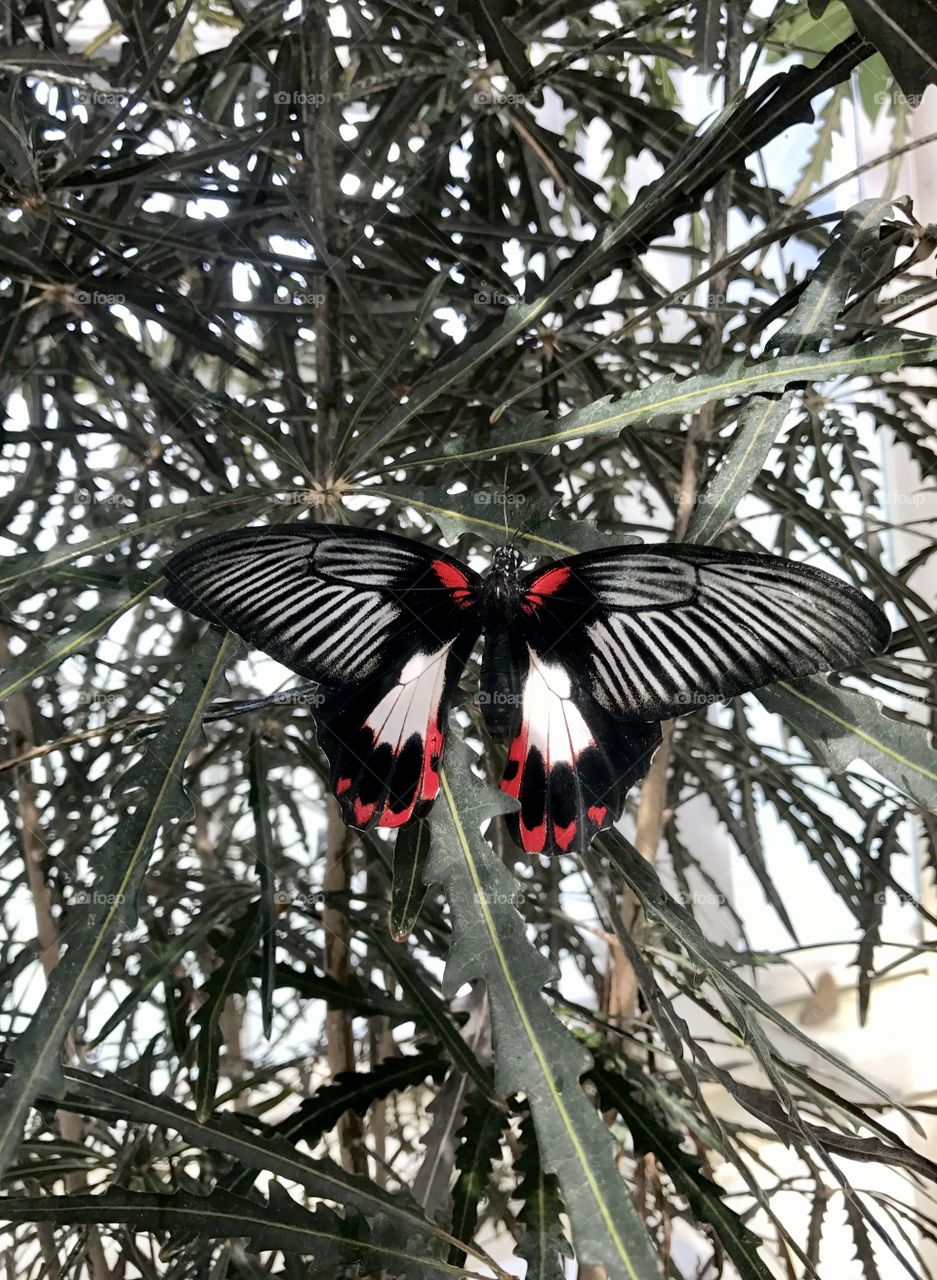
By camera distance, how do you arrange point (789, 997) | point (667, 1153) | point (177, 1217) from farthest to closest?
1. point (789, 997)
2. point (667, 1153)
3. point (177, 1217)

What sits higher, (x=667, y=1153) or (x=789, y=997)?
(x=789, y=997)

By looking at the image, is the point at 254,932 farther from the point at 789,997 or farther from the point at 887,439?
the point at 789,997

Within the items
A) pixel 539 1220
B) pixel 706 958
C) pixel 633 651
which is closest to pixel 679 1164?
pixel 539 1220

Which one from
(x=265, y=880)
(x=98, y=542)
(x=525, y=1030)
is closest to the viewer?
(x=525, y=1030)

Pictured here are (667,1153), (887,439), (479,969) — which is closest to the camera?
(479,969)

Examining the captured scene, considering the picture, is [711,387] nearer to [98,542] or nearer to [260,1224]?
[98,542]

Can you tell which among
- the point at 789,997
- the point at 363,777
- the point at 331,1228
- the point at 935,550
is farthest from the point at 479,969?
the point at 789,997
